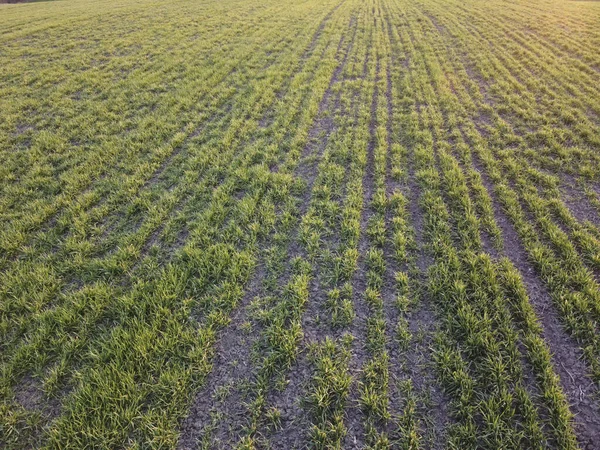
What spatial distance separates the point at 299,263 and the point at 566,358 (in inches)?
133

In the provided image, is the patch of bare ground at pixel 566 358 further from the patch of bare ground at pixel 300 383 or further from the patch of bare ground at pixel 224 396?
the patch of bare ground at pixel 224 396

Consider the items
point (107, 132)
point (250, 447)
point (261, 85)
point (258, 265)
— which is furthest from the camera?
point (261, 85)

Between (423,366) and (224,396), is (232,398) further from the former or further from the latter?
(423,366)

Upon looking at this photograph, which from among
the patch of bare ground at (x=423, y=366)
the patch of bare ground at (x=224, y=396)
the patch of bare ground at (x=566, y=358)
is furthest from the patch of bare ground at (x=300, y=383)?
the patch of bare ground at (x=566, y=358)

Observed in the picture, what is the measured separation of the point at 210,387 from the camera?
10.9 ft

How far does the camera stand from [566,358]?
348cm

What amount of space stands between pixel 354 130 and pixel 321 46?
8790mm

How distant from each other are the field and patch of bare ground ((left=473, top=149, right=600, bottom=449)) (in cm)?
2

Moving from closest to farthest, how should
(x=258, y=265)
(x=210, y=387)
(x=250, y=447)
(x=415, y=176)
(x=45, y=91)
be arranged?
(x=250, y=447) < (x=210, y=387) < (x=258, y=265) < (x=415, y=176) < (x=45, y=91)

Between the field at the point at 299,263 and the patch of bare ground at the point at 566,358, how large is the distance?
0.07 feet

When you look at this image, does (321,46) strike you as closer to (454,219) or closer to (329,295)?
(454,219)

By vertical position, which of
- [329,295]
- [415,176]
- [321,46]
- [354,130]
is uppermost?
[321,46]

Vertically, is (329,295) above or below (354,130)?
below

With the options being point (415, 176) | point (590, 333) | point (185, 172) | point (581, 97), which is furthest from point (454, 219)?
point (581, 97)
